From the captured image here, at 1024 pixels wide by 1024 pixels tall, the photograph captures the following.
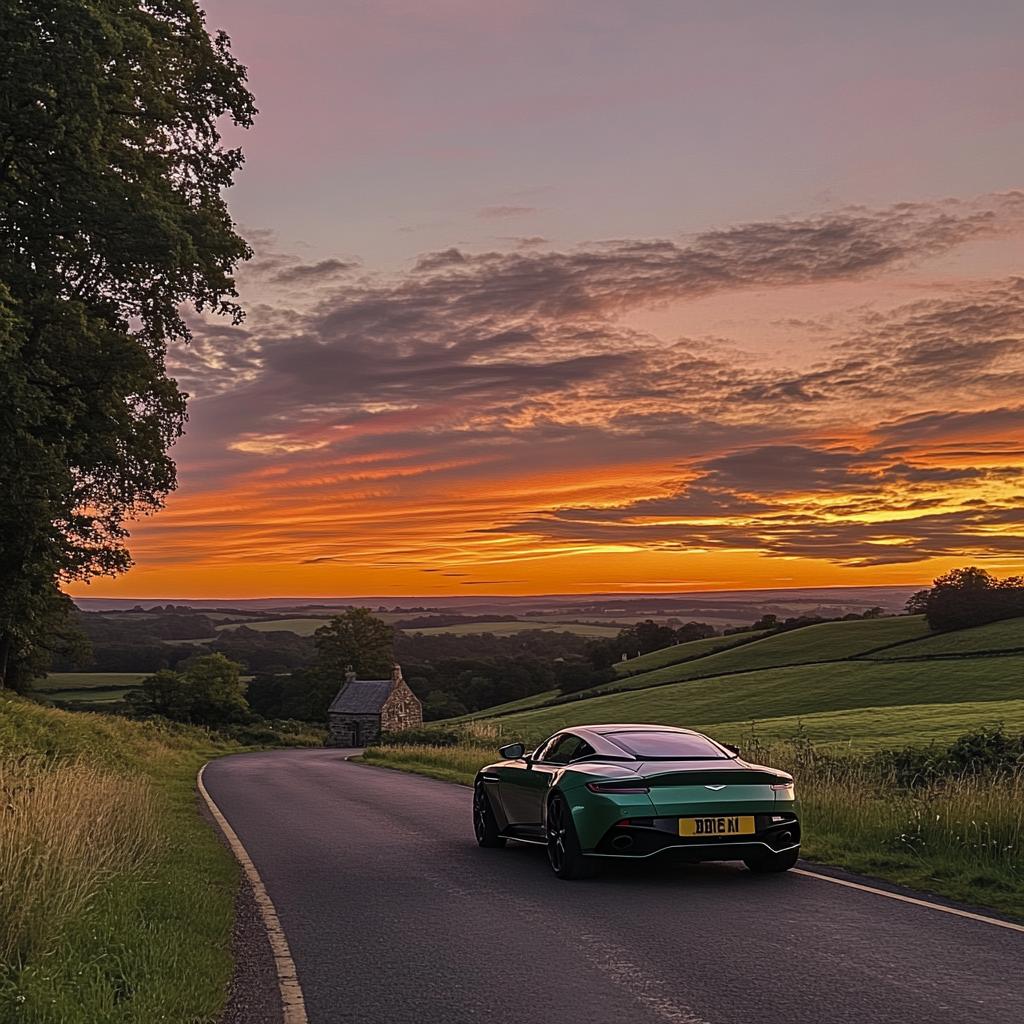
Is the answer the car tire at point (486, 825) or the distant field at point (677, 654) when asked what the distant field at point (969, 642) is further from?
the car tire at point (486, 825)

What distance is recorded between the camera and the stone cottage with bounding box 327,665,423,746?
293 ft

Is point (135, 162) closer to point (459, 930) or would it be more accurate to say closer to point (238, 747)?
point (459, 930)

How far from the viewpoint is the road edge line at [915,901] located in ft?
26.4

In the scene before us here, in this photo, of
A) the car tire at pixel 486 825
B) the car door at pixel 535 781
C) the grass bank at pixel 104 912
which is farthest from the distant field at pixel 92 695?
the car door at pixel 535 781

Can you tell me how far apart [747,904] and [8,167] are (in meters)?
18.3

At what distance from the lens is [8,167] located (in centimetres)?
1964

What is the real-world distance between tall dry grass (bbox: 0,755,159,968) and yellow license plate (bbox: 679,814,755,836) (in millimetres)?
5021

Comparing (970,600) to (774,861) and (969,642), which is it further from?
(774,861)

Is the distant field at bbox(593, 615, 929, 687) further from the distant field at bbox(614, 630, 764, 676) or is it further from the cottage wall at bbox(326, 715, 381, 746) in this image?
the cottage wall at bbox(326, 715, 381, 746)

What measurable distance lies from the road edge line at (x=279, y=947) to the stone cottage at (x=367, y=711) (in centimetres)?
7643

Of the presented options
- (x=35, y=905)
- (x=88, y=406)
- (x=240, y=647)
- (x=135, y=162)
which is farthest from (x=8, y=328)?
(x=240, y=647)

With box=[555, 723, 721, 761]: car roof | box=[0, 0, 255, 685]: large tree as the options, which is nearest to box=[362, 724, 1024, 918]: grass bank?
box=[555, 723, 721, 761]: car roof

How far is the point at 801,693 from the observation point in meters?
59.6

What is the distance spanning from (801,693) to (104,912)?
5587 centimetres
